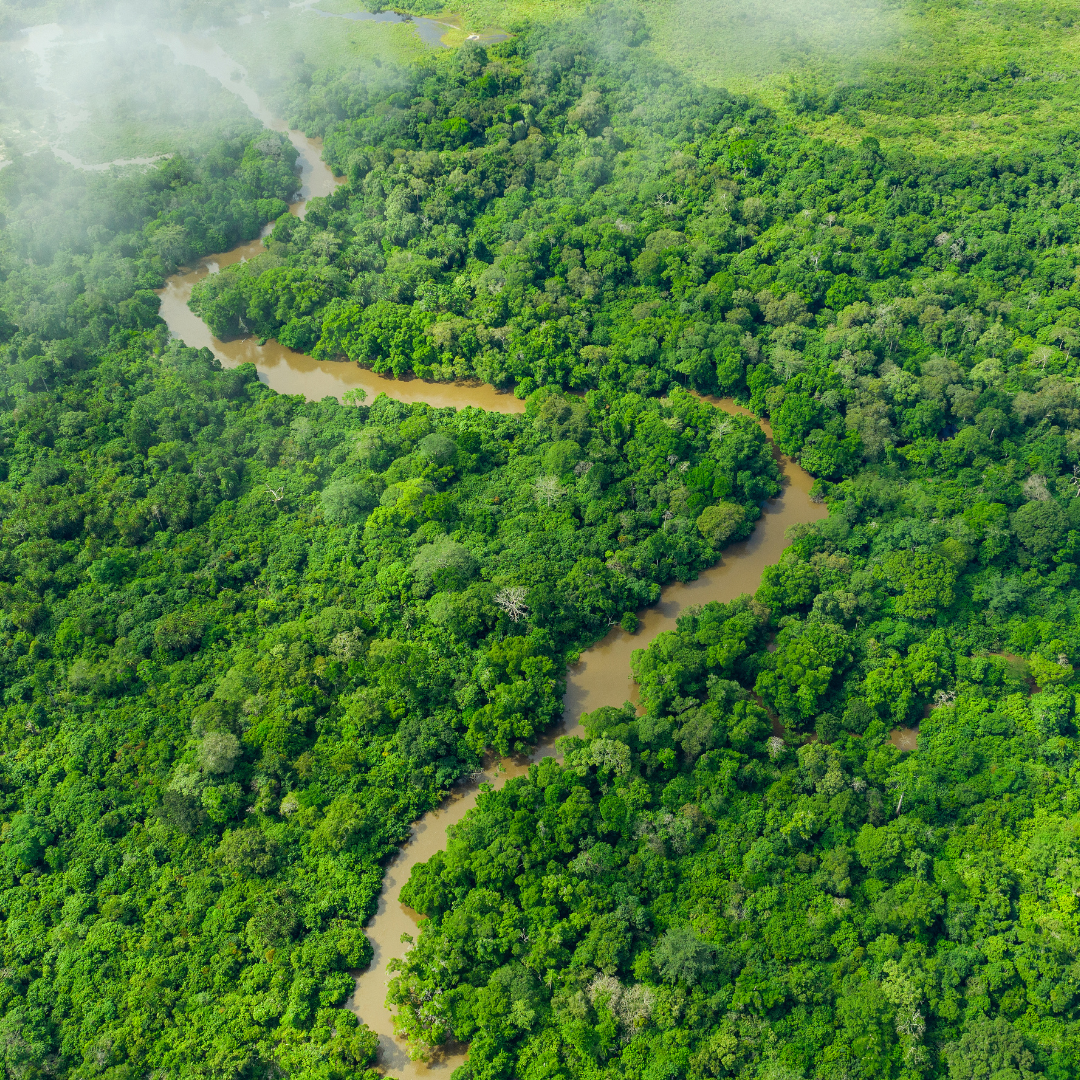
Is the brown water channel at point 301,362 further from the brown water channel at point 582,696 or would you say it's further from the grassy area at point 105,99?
the brown water channel at point 582,696

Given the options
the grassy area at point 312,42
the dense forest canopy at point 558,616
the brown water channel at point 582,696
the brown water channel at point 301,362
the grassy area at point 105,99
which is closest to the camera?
the dense forest canopy at point 558,616

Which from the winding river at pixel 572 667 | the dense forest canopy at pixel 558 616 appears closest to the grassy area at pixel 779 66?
the dense forest canopy at pixel 558 616

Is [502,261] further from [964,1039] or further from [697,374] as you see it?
[964,1039]

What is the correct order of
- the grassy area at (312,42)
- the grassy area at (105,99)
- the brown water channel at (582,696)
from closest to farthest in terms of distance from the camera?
the brown water channel at (582,696), the grassy area at (105,99), the grassy area at (312,42)

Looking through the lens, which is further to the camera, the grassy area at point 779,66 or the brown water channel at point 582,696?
the grassy area at point 779,66

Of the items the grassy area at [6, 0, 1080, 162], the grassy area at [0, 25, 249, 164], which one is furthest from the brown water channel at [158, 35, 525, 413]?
the grassy area at [6, 0, 1080, 162]

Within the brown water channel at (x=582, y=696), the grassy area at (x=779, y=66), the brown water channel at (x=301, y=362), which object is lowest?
the brown water channel at (x=582, y=696)

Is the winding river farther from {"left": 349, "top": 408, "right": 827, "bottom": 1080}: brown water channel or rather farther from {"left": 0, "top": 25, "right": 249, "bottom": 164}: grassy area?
{"left": 0, "top": 25, "right": 249, "bottom": 164}: grassy area
